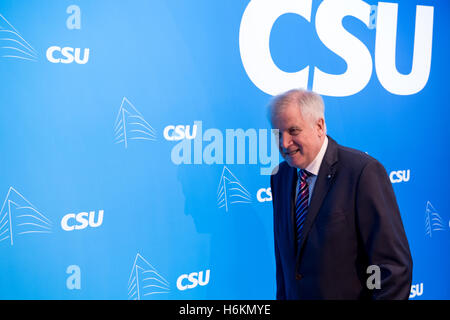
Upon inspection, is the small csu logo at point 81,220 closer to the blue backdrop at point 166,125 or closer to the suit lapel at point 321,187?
the blue backdrop at point 166,125

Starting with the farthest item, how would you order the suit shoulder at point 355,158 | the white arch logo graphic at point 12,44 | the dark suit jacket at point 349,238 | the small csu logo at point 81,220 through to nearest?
the small csu logo at point 81,220, the white arch logo graphic at point 12,44, the suit shoulder at point 355,158, the dark suit jacket at point 349,238

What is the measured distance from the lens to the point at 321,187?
1.73m

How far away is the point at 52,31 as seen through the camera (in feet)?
7.73

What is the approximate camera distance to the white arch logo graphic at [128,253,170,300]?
8.31 ft

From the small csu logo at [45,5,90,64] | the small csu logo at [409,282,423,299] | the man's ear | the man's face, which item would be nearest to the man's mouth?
the man's face

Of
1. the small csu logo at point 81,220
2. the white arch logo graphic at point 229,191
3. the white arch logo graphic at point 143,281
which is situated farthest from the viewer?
the white arch logo graphic at point 229,191

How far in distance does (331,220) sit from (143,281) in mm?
1330

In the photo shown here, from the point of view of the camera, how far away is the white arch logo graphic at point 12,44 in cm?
231

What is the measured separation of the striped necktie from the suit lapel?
2.2 inches

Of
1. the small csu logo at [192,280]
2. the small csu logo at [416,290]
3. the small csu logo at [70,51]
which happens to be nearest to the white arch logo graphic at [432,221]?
the small csu logo at [416,290]

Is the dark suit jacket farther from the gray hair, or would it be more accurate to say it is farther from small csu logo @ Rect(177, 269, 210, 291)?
small csu logo @ Rect(177, 269, 210, 291)

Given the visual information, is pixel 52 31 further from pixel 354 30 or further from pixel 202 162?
pixel 354 30
